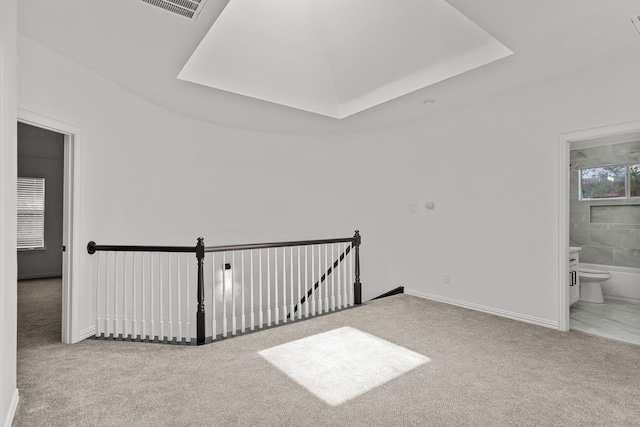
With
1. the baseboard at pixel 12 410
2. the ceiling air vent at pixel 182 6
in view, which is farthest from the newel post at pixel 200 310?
the ceiling air vent at pixel 182 6

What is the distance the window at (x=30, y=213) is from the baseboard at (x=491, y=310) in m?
7.48

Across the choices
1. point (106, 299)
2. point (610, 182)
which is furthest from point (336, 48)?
point (610, 182)

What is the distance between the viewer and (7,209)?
1945 millimetres

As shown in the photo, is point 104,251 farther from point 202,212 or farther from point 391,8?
point 391,8

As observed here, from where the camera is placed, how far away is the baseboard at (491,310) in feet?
12.3

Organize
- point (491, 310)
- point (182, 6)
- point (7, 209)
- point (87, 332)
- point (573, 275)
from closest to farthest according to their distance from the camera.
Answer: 1. point (7, 209)
2. point (182, 6)
3. point (87, 332)
4. point (491, 310)
5. point (573, 275)

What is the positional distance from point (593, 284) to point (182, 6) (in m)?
6.22

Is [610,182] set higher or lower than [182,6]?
lower

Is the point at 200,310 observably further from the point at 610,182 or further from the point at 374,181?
the point at 610,182

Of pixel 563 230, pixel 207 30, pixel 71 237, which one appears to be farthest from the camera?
pixel 563 230

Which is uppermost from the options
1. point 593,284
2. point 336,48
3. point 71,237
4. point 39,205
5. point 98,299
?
point 336,48

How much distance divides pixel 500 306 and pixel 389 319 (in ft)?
4.68

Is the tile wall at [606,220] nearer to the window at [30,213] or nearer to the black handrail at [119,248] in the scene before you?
the black handrail at [119,248]

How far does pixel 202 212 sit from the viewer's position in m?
5.14
